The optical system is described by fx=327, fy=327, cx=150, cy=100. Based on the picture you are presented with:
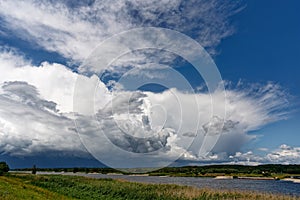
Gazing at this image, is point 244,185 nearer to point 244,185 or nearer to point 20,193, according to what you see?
point 244,185

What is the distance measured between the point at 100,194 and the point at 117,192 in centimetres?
353

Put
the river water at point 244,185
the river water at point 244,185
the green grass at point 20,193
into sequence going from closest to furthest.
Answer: the green grass at point 20,193, the river water at point 244,185, the river water at point 244,185

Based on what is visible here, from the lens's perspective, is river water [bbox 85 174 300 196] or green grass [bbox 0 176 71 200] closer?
→ green grass [bbox 0 176 71 200]

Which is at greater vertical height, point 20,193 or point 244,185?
point 244,185

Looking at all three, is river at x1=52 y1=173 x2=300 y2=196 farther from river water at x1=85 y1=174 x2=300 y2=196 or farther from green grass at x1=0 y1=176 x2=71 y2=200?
green grass at x1=0 y1=176 x2=71 y2=200

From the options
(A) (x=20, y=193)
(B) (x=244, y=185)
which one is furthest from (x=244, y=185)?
(A) (x=20, y=193)

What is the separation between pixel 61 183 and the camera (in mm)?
62719

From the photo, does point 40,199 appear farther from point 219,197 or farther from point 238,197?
point 238,197

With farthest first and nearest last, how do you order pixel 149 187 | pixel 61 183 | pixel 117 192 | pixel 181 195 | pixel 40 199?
pixel 61 183 → pixel 149 187 → pixel 117 192 → pixel 181 195 → pixel 40 199

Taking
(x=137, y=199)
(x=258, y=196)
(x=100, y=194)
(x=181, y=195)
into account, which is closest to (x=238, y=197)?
(x=258, y=196)

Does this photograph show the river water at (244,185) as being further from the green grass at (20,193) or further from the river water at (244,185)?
the green grass at (20,193)

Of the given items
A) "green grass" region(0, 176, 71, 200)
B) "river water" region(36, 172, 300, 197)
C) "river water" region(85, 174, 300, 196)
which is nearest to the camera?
"green grass" region(0, 176, 71, 200)

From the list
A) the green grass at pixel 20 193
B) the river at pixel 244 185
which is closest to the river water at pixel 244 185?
the river at pixel 244 185

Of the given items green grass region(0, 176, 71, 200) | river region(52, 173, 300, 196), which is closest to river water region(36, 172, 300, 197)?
river region(52, 173, 300, 196)
